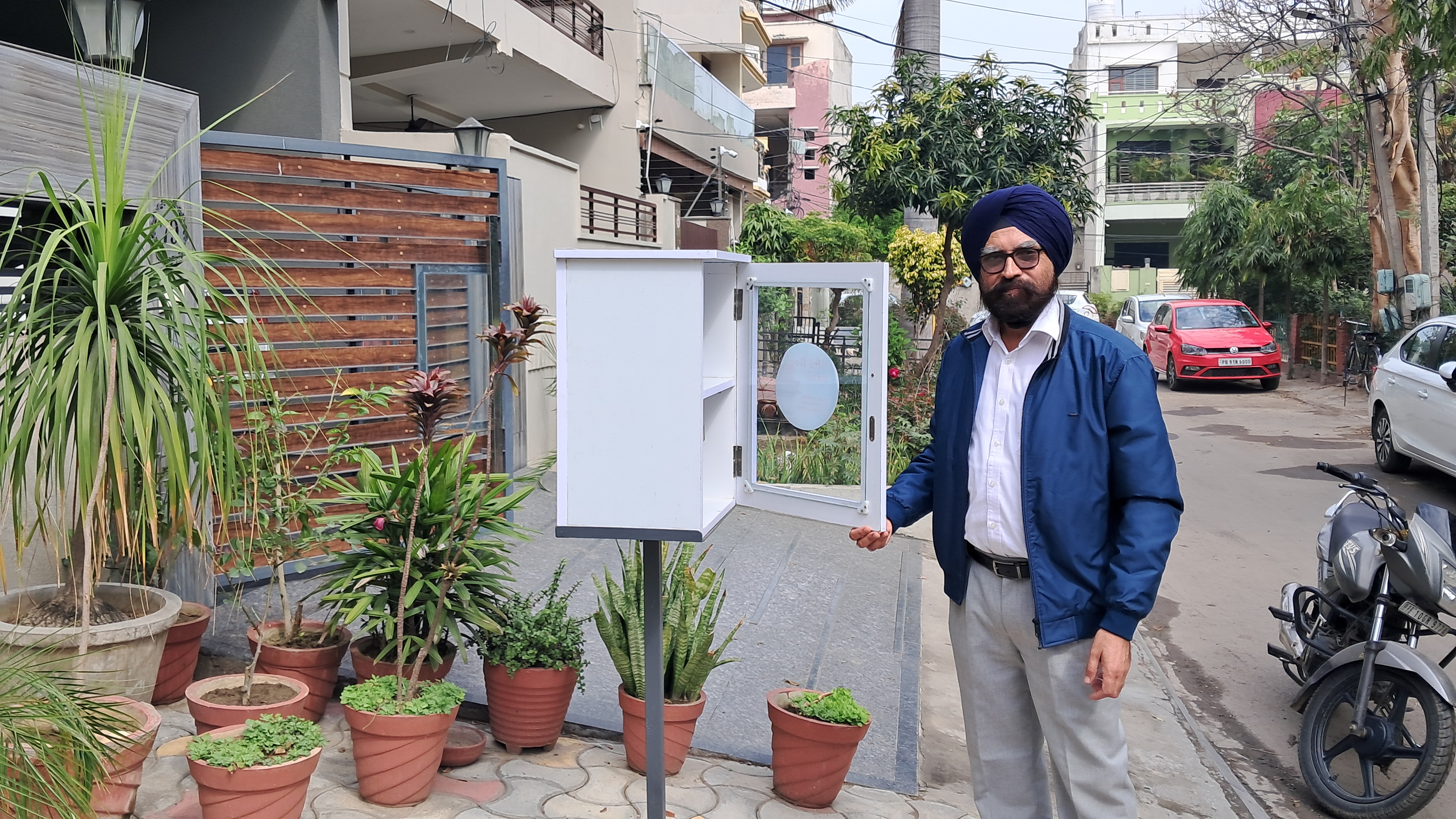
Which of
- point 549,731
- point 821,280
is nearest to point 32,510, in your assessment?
point 549,731

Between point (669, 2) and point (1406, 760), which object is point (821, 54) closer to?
point (669, 2)

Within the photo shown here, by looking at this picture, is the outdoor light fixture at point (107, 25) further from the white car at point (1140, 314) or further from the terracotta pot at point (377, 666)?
the white car at point (1140, 314)

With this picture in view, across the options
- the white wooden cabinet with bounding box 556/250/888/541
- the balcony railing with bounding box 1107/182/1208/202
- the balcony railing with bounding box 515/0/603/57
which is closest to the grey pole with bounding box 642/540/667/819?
the white wooden cabinet with bounding box 556/250/888/541

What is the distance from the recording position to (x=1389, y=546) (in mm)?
4492

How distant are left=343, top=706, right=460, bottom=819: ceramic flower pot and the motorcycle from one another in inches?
129

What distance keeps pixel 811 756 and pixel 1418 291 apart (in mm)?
15358

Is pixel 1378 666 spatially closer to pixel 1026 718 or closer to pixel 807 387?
pixel 1026 718

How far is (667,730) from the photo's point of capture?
3871mm

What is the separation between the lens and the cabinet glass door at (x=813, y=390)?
332cm

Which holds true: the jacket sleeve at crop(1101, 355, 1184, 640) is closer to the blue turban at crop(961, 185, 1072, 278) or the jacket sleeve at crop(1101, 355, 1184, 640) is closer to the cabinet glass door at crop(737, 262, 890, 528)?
the blue turban at crop(961, 185, 1072, 278)

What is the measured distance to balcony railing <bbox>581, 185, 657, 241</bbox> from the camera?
47.6ft

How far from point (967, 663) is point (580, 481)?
1130 mm

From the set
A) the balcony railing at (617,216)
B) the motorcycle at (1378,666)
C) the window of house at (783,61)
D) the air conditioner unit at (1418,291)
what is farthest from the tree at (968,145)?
the window of house at (783,61)

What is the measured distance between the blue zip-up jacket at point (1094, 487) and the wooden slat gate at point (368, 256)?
3.54m
